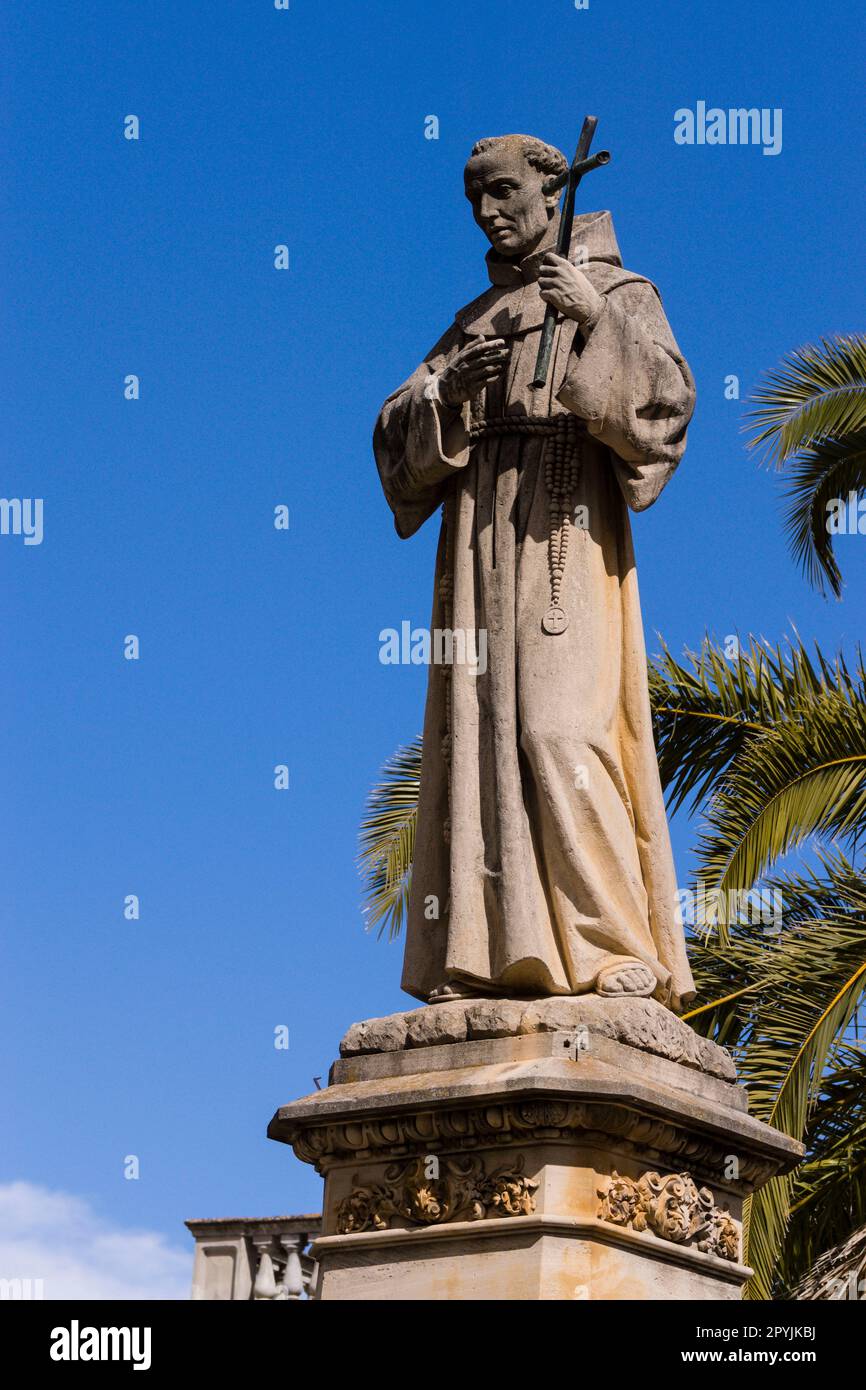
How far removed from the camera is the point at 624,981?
798 centimetres

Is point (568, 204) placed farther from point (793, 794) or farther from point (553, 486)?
point (793, 794)

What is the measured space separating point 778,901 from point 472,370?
7573mm

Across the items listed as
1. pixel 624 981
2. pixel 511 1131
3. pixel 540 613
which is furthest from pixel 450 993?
pixel 540 613

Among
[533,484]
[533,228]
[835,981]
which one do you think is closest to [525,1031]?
[533,484]

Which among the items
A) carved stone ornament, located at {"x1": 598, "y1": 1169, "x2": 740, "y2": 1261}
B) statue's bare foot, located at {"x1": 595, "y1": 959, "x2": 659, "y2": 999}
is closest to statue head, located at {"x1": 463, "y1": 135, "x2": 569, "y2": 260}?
statue's bare foot, located at {"x1": 595, "y1": 959, "x2": 659, "y2": 999}

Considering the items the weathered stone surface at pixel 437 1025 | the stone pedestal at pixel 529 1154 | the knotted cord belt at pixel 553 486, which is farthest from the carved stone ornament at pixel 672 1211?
the knotted cord belt at pixel 553 486

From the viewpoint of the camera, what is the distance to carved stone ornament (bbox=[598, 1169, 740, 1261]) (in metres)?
7.62

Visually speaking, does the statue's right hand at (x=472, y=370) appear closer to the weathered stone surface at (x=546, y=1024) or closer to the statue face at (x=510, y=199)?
the statue face at (x=510, y=199)

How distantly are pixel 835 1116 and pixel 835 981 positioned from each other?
3.12 feet

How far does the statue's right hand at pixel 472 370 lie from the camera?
28.5ft

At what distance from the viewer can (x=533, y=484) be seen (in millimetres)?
8688

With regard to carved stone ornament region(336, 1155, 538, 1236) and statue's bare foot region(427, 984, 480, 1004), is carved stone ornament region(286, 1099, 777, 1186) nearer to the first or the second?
carved stone ornament region(336, 1155, 538, 1236)

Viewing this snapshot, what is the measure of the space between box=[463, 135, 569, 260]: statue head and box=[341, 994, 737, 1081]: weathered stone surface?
2.88 meters

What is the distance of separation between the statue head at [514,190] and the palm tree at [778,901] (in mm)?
6317
